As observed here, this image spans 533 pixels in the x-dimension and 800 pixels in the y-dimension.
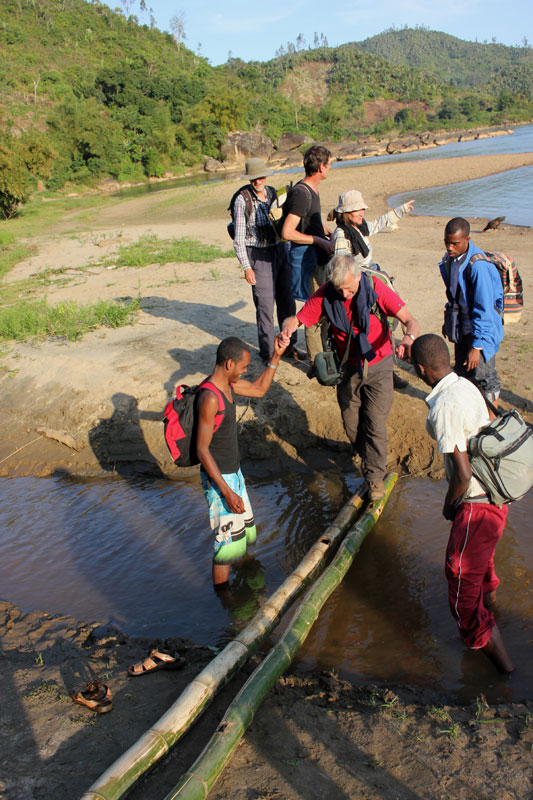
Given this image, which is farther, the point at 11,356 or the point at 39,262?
the point at 39,262

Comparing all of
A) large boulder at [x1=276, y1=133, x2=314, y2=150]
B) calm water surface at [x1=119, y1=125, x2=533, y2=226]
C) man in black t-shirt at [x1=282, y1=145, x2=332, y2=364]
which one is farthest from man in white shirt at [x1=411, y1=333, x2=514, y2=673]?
large boulder at [x1=276, y1=133, x2=314, y2=150]

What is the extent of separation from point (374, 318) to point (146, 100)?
2368 inches

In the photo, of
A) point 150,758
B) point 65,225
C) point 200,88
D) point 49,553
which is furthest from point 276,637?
point 200,88

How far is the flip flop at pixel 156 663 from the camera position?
3197mm

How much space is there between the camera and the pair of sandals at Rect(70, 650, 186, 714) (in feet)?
9.45

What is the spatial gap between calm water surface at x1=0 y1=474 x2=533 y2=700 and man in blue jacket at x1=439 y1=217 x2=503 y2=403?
122 cm

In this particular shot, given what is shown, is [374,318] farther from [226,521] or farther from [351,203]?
[226,521]

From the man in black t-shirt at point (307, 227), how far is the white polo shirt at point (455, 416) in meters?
2.83

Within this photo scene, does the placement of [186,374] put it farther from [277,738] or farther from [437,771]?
[437,771]

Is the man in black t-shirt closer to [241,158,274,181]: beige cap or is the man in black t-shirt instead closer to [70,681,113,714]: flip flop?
[241,158,274,181]: beige cap

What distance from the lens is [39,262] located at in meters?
14.4

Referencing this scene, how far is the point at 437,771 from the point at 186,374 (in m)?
5.01

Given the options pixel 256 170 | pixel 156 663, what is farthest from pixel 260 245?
pixel 156 663

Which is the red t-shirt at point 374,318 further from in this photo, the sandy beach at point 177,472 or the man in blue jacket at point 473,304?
the sandy beach at point 177,472
